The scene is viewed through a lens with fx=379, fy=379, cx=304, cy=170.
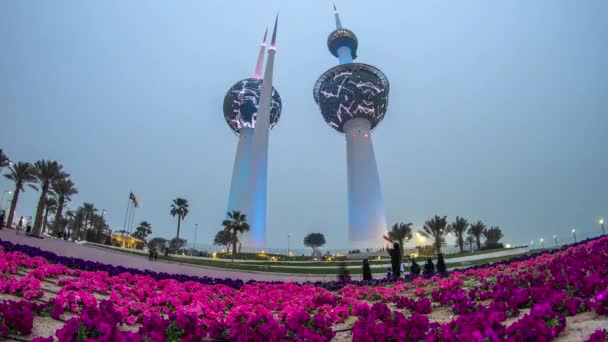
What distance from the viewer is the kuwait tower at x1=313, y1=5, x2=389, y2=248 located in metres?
85.6

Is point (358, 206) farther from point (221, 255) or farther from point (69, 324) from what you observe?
point (69, 324)

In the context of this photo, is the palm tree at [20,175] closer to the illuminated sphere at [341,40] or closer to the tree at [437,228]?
the tree at [437,228]

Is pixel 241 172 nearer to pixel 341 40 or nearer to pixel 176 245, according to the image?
pixel 176 245

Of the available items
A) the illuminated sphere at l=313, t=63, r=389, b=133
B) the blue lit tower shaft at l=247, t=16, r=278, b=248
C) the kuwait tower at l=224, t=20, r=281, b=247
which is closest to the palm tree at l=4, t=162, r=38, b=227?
the blue lit tower shaft at l=247, t=16, r=278, b=248

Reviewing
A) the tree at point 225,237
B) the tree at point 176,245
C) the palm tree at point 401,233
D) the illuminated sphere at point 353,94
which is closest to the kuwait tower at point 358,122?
the illuminated sphere at point 353,94

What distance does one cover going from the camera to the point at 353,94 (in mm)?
95625

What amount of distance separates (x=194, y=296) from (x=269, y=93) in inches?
3123

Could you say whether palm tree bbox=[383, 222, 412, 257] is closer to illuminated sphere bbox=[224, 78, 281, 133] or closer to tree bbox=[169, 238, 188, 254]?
tree bbox=[169, 238, 188, 254]

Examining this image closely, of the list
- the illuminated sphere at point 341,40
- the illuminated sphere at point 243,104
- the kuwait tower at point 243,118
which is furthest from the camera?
the illuminated sphere at point 341,40

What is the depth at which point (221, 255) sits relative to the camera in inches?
2616

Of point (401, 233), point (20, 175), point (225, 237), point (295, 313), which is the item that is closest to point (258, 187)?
point (225, 237)

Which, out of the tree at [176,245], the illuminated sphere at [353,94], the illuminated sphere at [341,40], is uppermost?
the illuminated sphere at [341,40]

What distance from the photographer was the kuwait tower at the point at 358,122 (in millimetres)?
85625

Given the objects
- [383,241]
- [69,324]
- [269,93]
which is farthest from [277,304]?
[269,93]
